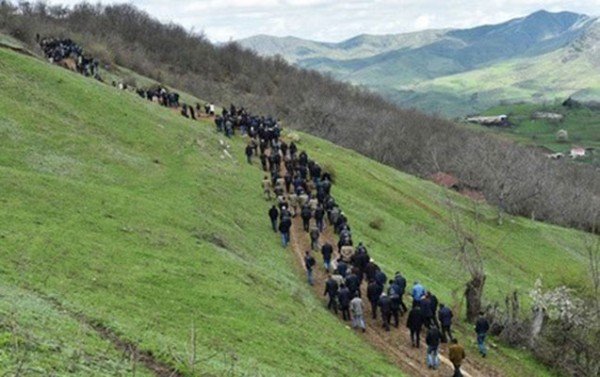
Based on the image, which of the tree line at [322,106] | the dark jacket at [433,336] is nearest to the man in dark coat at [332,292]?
the dark jacket at [433,336]

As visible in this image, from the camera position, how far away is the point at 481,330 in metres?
29.2

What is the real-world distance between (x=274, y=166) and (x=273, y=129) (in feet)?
19.0

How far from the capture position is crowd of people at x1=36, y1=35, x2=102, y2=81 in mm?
73062

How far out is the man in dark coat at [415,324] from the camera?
2712 centimetres

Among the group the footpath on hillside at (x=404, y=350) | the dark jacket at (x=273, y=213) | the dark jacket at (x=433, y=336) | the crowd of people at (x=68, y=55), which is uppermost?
the crowd of people at (x=68, y=55)

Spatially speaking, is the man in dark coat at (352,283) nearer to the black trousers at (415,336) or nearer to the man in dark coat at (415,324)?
the man in dark coat at (415,324)

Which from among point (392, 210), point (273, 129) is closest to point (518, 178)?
point (392, 210)

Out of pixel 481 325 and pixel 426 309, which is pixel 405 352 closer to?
pixel 426 309

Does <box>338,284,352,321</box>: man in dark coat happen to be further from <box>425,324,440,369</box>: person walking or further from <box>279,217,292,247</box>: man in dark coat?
<box>279,217,292,247</box>: man in dark coat

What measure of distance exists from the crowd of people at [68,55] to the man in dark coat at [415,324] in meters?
55.5

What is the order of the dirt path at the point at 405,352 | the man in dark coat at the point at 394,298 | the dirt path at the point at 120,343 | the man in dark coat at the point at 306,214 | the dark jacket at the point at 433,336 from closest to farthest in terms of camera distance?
the dirt path at the point at 120,343 → the dark jacket at the point at 433,336 → the dirt path at the point at 405,352 → the man in dark coat at the point at 394,298 → the man in dark coat at the point at 306,214

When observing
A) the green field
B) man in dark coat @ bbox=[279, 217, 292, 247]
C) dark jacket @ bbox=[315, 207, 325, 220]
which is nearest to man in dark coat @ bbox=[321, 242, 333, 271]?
the green field

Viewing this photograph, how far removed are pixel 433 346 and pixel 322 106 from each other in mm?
102364

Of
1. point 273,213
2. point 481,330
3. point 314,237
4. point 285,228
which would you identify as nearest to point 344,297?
point 481,330
